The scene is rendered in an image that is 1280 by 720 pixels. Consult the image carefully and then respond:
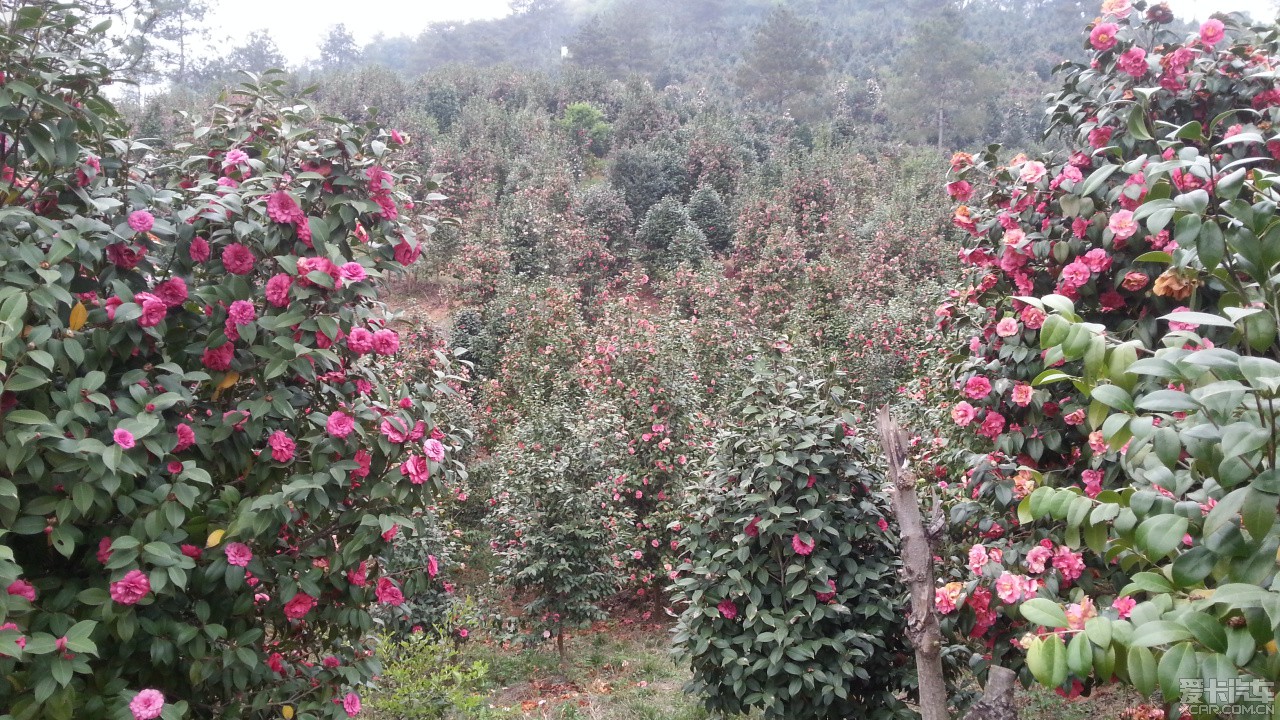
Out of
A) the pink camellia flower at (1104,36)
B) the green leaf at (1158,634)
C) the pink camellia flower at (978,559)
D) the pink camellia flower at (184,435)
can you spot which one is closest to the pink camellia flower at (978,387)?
the pink camellia flower at (978,559)

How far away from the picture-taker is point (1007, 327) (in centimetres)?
268

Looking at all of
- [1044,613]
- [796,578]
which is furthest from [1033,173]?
[1044,613]

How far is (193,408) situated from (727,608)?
7.87 ft

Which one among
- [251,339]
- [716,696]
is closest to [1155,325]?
[716,696]

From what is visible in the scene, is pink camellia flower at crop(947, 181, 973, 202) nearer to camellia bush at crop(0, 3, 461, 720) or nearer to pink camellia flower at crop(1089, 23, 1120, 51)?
pink camellia flower at crop(1089, 23, 1120, 51)

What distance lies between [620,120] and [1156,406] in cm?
2359

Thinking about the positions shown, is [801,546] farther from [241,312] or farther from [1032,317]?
[241,312]

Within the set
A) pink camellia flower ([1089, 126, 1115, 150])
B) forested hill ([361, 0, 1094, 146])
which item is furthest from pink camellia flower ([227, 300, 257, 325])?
forested hill ([361, 0, 1094, 146])

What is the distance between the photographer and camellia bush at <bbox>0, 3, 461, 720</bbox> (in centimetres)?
176

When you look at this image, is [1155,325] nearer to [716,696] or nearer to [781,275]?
[716,696]

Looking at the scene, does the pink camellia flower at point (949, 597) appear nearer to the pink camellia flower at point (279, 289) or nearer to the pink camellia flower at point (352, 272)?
the pink camellia flower at point (352, 272)

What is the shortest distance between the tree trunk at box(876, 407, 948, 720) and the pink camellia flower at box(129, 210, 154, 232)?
2.70 m

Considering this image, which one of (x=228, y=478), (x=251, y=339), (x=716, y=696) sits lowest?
(x=716, y=696)

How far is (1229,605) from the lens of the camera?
42.3 inches
